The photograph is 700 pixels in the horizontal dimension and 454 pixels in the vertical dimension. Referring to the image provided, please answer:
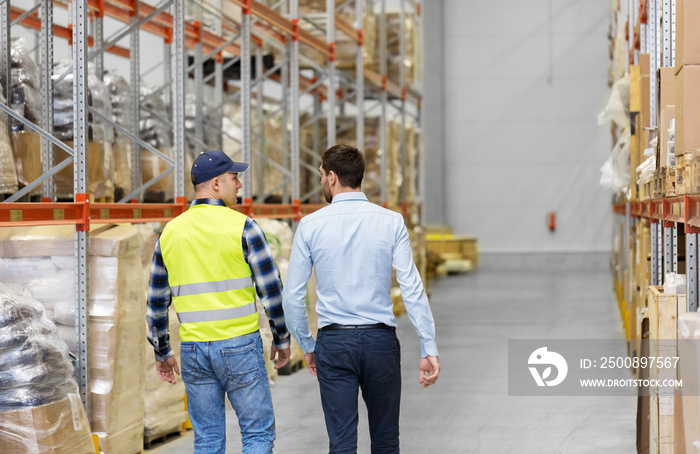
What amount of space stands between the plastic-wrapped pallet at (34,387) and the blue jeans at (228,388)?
1.06m

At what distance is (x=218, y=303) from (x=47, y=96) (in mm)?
2656

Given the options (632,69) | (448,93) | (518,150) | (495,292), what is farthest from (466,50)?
(632,69)

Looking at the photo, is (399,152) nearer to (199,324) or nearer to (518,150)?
(518,150)

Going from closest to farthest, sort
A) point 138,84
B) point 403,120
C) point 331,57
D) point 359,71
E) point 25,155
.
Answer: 1. point 25,155
2. point 138,84
3. point 331,57
4. point 359,71
5. point 403,120

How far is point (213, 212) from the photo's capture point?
4066 millimetres

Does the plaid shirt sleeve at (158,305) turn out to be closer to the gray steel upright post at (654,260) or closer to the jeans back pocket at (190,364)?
Answer: the jeans back pocket at (190,364)

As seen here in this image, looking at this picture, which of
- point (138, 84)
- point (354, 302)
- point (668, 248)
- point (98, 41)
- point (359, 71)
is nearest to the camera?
point (354, 302)

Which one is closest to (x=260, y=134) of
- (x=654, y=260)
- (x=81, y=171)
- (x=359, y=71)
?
(x=359, y=71)

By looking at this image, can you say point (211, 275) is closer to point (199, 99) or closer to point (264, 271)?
point (264, 271)

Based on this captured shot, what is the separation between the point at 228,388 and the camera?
405 cm

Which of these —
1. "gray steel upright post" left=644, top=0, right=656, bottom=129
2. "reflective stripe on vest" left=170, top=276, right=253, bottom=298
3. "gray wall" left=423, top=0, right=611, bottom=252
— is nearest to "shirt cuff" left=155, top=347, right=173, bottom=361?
"reflective stripe on vest" left=170, top=276, right=253, bottom=298

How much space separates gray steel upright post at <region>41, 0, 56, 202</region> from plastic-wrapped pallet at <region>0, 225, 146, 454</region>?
0.43 meters

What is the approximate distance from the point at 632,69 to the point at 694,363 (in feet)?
15.0

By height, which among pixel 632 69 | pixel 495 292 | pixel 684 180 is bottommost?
pixel 495 292
